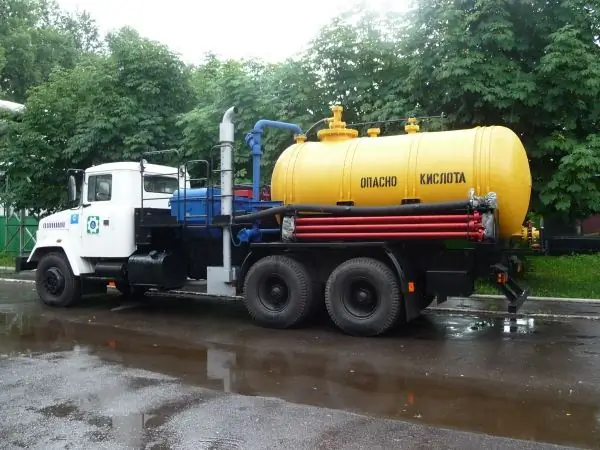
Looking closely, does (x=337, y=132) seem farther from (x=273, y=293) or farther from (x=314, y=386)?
(x=314, y=386)

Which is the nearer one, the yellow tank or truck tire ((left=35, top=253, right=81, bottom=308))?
the yellow tank

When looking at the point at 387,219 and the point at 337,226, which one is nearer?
the point at 387,219

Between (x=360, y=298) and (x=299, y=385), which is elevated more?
(x=360, y=298)

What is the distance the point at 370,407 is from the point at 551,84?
827 cm

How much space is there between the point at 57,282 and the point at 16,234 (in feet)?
43.8

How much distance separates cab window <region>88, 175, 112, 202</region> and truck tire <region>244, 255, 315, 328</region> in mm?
3582

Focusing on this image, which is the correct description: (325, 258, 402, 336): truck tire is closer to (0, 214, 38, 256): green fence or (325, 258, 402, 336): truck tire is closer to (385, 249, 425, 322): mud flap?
(385, 249, 425, 322): mud flap

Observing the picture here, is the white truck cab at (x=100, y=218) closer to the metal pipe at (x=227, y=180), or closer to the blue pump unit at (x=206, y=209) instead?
the blue pump unit at (x=206, y=209)

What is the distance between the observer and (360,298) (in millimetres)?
8914

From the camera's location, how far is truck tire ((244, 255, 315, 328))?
9312 mm

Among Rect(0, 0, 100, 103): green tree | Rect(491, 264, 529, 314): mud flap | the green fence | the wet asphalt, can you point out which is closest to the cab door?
the wet asphalt

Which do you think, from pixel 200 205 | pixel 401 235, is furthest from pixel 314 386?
pixel 200 205

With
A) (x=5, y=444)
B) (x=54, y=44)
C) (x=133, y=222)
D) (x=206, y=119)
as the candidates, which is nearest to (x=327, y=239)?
(x=133, y=222)

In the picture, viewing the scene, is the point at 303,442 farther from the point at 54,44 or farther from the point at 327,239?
the point at 54,44
